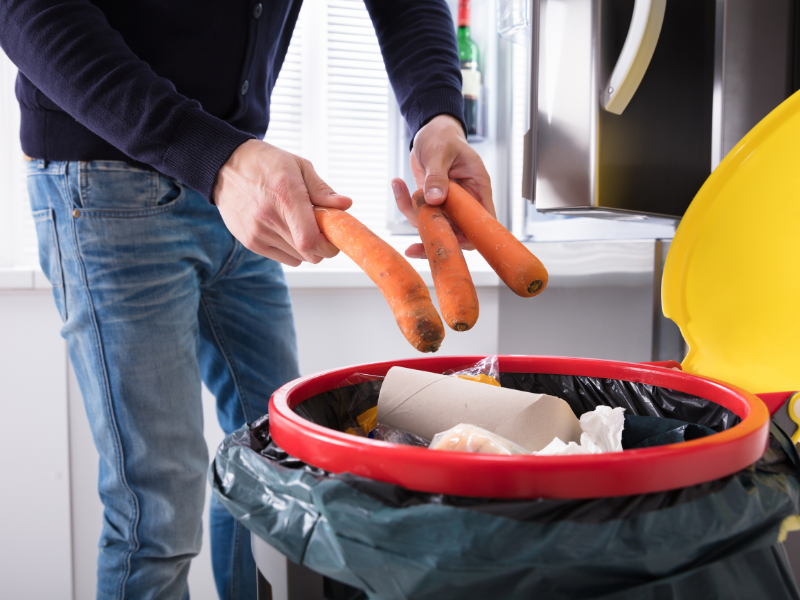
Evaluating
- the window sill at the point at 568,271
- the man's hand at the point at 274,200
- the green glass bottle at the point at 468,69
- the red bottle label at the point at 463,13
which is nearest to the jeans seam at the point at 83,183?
the man's hand at the point at 274,200

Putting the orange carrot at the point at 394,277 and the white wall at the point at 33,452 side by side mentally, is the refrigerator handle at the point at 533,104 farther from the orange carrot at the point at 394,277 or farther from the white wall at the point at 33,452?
the white wall at the point at 33,452

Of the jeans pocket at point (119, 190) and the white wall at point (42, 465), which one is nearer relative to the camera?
the jeans pocket at point (119, 190)

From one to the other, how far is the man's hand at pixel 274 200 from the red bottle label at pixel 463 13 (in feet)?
4.30

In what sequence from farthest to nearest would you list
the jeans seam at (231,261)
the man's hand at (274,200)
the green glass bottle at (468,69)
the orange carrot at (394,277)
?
the green glass bottle at (468,69)
the jeans seam at (231,261)
the man's hand at (274,200)
the orange carrot at (394,277)

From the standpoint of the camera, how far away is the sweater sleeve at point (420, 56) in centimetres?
84

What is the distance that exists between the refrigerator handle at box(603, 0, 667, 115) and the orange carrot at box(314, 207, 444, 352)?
1.36 feet

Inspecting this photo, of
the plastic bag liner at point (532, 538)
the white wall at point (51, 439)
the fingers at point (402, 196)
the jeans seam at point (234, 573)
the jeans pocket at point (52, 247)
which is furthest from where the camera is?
the white wall at point (51, 439)

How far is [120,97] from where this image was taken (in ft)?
1.98

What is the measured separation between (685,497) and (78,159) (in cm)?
80

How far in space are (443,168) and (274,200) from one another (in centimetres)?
22

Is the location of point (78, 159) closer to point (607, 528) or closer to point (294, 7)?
point (294, 7)

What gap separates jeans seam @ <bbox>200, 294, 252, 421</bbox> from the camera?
938 mm

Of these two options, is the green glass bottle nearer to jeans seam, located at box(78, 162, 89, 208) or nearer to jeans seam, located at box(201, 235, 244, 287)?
jeans seam, located at box(201, 235, 244, 287)

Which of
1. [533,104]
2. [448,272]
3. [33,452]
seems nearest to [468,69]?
[533,104]
